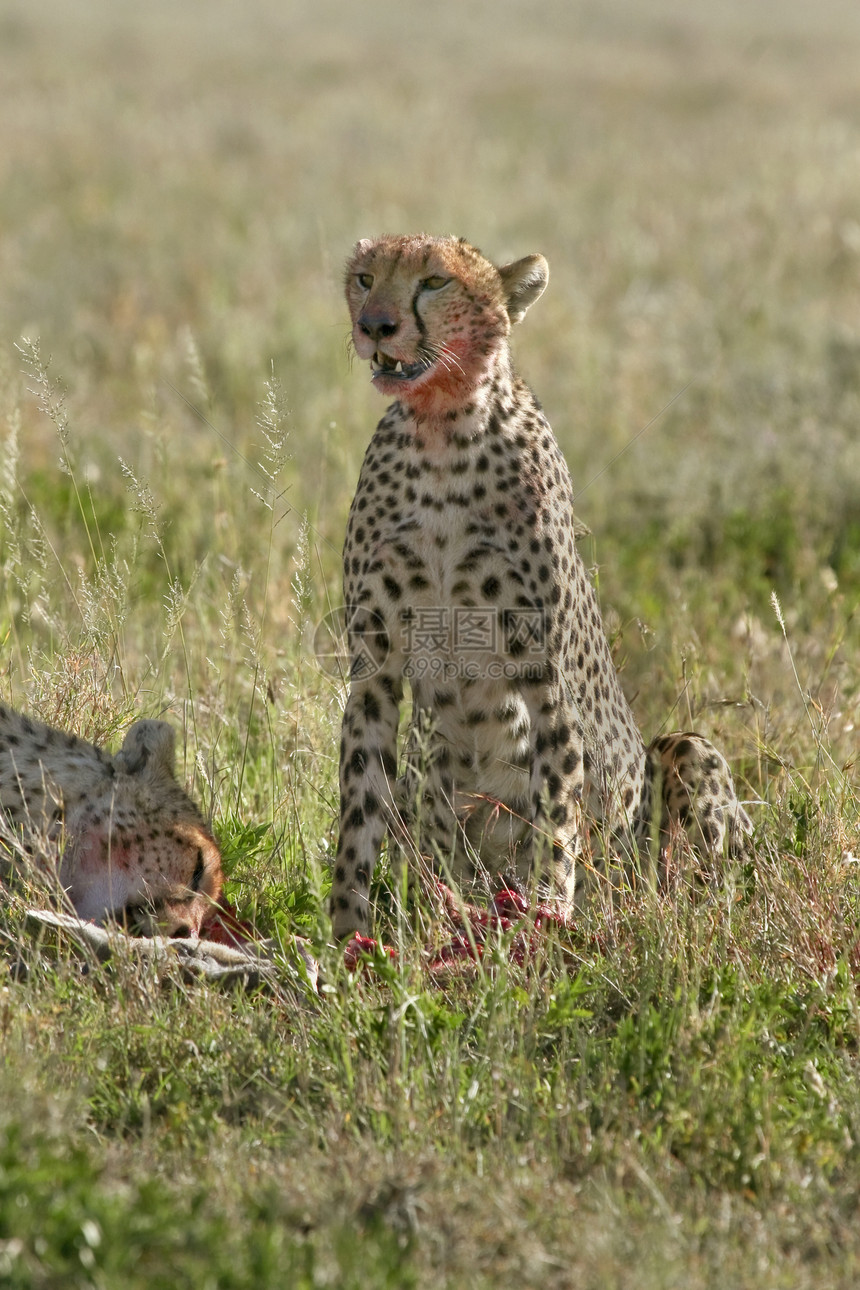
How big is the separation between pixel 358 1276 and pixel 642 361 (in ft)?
23.5

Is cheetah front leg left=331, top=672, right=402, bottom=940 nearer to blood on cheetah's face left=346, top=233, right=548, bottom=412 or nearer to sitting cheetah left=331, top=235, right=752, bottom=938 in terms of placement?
sitting cheetah left=331, top=235, right=752, bottom=938

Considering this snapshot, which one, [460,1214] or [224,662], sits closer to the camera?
[460,1214]

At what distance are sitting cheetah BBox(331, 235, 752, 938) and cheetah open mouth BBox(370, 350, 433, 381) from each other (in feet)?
0.36

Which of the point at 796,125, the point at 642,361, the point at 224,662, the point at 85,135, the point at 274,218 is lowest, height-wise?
the point at 224,662

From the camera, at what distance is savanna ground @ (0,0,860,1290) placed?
221 centimetres

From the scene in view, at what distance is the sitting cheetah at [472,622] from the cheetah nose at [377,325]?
161mm

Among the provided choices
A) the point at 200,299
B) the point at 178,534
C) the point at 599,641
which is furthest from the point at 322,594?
the point at 200,299

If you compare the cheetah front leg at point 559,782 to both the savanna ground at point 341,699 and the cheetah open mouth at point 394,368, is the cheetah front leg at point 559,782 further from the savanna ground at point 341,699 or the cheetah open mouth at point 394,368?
the cheetah open mouth at point 394,368

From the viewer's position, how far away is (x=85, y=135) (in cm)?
1435

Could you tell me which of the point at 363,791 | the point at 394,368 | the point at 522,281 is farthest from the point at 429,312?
the point at 363,791

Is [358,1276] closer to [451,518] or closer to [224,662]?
[451,518]

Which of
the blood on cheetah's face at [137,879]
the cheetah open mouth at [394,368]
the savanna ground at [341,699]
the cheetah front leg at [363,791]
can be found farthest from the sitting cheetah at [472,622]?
the blood on cheetah's face at [137,879]

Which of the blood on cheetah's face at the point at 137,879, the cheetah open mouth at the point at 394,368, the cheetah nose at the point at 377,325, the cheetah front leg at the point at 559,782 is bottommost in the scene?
the blood on cheetah's face at the point at 137,879

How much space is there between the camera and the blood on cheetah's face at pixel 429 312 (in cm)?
314
